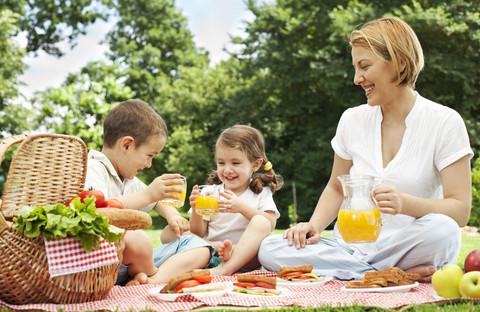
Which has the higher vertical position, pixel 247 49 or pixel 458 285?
pixel 247 49

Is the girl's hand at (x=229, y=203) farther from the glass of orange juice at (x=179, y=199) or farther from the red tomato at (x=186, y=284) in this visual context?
the red tomato at (x=186, y=284)

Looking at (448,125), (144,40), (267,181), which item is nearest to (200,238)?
(267,181)

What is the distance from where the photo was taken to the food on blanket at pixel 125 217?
3.56 metres

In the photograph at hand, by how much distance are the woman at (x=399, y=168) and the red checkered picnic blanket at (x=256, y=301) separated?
38 cm

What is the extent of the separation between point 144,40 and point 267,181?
26.6 m

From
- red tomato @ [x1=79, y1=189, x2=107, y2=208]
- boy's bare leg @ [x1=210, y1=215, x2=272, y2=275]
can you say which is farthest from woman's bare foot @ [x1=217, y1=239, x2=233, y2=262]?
red tomato @ [x1=79, y1=189, x2=107, y2=208]

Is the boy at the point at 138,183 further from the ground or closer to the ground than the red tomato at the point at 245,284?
further from the ground

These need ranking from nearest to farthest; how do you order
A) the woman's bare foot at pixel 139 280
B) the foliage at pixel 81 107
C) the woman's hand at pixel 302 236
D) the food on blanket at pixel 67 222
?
the food on blanket at pixel 67 222 < the woman's bare foot at pixel 139 280 < the woman's hand at pixel 302 236 < the foliage at pixel 81 107

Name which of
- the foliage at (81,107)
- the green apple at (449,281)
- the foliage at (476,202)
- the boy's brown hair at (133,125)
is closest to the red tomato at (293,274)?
the green apple at (449,281)

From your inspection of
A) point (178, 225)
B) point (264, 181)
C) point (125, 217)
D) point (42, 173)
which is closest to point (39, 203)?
point (42, 173)

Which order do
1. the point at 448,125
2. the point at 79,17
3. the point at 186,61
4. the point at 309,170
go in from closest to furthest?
the point at 448,125 < the point at 309,170 < the point at 79,17 < the point at 186,61

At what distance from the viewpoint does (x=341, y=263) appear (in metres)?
4.30

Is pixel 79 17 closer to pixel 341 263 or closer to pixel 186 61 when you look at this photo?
pixel 186 61

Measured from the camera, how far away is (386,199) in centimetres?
362
